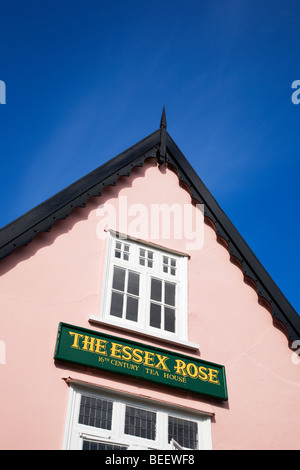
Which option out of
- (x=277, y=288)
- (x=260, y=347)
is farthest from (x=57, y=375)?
(x=277, y=288)

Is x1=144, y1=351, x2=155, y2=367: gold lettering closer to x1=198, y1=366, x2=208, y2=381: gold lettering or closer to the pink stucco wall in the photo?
the pink stucco wall

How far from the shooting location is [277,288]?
516 inches

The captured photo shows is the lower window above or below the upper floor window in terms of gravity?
below

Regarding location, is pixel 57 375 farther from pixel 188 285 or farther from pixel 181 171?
pixel 181 171

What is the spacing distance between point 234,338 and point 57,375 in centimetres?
428

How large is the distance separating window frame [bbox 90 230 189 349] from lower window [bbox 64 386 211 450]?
143 cm

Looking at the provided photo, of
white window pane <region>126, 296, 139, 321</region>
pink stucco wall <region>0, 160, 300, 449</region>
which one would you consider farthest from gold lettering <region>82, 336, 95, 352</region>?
white window pane <region>126, 296, 139, 321</region>

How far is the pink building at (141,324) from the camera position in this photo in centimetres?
930

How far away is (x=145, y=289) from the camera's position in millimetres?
11508

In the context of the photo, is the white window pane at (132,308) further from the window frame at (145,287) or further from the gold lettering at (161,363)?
the gold lettering at (161,363)

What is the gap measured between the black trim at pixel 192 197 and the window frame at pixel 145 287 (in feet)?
4.28

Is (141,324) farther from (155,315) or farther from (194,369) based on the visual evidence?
(194,369)

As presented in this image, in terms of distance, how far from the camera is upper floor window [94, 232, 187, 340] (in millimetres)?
10969

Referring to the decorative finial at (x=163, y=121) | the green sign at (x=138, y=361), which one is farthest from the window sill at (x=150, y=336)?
the decorative finial at (x=163, y=121)
